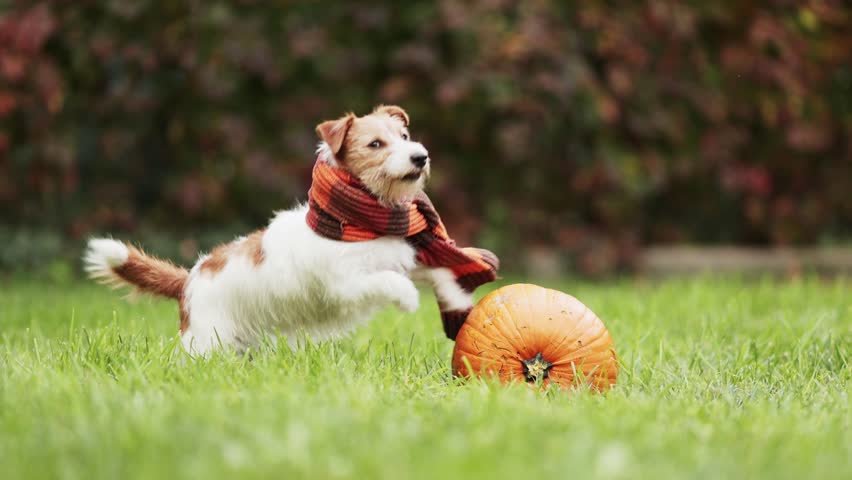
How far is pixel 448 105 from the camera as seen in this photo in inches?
283

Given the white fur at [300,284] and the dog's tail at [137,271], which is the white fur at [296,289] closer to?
the white fur at [300,284]

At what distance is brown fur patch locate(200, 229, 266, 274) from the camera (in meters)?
3.18

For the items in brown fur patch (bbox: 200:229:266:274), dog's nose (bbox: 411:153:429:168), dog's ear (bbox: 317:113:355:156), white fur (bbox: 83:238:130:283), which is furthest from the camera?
white fur (bbox: 83:238:130:283)

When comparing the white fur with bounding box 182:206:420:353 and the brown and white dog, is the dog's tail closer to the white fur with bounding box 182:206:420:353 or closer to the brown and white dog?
the brown and white dog

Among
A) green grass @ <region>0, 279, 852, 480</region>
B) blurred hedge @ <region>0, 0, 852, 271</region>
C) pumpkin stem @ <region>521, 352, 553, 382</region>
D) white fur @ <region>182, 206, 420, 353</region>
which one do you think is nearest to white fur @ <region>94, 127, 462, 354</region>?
white fur @ <region>182, 206, 420, 353</region>

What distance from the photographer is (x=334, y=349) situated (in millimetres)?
3205

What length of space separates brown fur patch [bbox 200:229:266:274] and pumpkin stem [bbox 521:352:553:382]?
0.95 m

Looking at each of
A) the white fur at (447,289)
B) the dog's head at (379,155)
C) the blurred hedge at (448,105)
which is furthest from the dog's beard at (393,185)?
the blurred hedge at (448,105)

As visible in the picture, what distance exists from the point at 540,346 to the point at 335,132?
96 centimetres

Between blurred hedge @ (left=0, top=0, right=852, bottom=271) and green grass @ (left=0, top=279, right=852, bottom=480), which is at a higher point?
blurred hedge @ (left=0, top=0, right=852, bottom=271)

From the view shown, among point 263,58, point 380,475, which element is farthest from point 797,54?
point 380,475

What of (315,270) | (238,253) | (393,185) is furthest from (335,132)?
(238,253)

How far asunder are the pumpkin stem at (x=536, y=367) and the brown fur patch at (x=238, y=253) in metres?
0.95

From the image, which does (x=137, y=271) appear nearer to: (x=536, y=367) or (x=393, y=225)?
(x=393, y=225)
